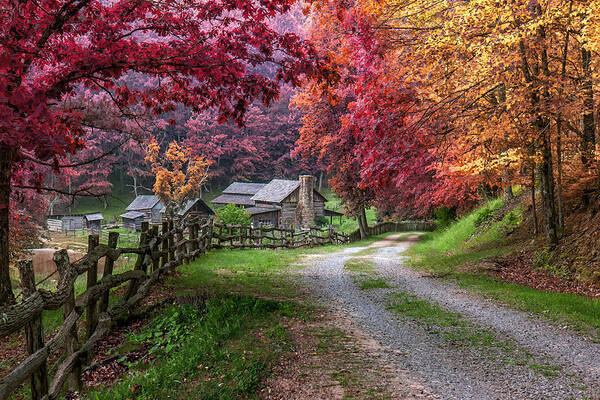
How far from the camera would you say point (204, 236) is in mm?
15461

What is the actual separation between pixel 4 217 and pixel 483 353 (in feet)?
24.5

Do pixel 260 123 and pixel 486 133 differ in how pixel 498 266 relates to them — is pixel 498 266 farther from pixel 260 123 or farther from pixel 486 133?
pixel 260 123

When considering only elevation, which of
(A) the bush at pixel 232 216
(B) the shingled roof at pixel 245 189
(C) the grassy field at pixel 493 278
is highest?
(B) the shingled roof at pixel 245 189

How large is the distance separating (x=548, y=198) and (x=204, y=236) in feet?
36.3

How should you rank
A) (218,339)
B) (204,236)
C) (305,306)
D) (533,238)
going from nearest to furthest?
(218,339) → (305,306) → (533,238) → (204,236)

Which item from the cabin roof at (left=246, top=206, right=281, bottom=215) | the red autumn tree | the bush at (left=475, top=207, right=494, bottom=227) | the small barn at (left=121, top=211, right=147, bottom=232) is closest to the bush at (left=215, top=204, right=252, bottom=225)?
the cabin roof at (left=246, top=206, right=281, bottom=215)

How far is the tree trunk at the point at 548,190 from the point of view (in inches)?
429

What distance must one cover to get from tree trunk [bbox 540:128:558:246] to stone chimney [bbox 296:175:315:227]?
30598 mm

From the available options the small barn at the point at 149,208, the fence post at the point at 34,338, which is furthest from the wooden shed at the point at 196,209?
the fence post at the point at 34,338

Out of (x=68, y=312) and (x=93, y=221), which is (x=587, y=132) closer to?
(x=68, y=312)

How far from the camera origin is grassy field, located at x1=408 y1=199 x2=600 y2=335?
7316 millimetres

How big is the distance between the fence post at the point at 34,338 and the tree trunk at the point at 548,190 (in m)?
11.2

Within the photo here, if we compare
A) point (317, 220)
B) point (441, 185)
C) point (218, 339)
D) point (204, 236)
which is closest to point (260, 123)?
point (317, 220)

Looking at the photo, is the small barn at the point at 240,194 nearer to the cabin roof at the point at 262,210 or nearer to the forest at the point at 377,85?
the cabin roof at the point at 262,210
